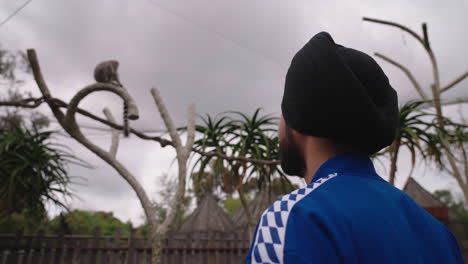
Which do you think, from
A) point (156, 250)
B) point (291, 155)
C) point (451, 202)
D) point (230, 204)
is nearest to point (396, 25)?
point (156, 250)

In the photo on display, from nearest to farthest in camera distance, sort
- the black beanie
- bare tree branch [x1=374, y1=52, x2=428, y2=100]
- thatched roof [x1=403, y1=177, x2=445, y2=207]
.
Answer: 1. the black beanie
2. bare tree branch [x1=374, y1=52, x2=428, y2=100]
3. thatched roof [x1=403, y1=177, x2=445, y2=207]

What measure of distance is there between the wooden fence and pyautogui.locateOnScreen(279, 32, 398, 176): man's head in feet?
8.84

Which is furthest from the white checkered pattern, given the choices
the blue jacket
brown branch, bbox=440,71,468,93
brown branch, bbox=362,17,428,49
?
brown branch, bbox=440,71,468,93

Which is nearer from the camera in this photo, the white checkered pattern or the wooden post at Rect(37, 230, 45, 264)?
the white checkered pattern

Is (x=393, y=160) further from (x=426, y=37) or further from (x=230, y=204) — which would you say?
(x=230, y=204)

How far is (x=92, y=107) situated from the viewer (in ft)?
20.2

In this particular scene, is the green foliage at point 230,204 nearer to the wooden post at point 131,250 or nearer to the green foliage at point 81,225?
the green foliage at point 81,225

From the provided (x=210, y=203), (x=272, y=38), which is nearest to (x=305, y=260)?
(x=272, y=38)

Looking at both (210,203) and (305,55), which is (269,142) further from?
(210,203)

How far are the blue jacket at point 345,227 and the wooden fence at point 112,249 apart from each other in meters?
2.72

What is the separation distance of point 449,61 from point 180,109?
431 cm

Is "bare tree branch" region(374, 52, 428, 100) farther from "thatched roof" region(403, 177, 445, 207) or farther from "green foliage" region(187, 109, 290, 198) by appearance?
"thatched roof" region(403, 177, 445, 207)

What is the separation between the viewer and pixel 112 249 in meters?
3.64

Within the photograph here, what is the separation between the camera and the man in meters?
0.45
